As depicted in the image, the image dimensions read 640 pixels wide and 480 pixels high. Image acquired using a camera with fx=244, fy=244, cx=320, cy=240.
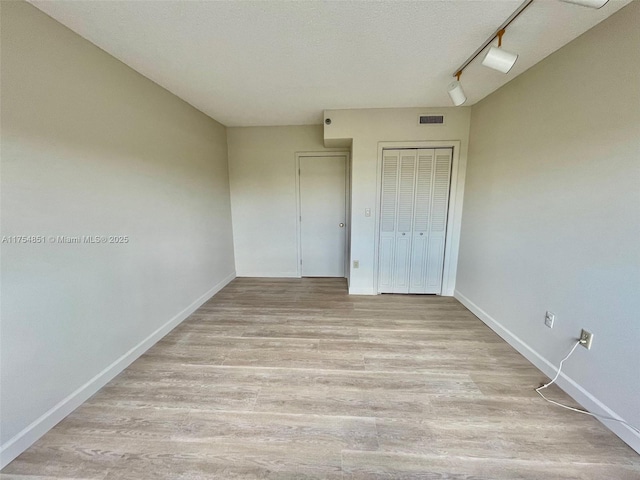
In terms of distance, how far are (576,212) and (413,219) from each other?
165 centimetres

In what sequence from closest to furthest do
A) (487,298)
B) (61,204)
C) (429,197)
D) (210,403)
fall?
(61,204), (210,403), (487,298), (429,197)

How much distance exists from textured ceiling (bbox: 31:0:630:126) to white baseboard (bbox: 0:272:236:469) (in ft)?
7.33

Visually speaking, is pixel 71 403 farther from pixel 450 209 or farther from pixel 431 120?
pixel 431 120

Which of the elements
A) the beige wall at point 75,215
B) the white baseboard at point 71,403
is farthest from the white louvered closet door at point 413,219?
the white baseboard at point 71,403

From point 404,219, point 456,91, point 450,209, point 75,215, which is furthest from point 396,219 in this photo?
point 75,215

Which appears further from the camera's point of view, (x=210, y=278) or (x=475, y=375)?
(x=210, y=278)

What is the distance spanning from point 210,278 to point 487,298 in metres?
3.31

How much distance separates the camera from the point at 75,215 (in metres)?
1.54

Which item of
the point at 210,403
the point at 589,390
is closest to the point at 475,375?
the point at 589,390

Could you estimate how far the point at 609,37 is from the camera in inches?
55.9

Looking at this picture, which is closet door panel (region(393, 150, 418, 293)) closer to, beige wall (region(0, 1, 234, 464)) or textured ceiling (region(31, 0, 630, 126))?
textured ceiling (region(31, 0, 630, 126))

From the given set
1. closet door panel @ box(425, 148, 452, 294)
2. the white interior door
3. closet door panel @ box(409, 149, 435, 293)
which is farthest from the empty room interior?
the white interior door

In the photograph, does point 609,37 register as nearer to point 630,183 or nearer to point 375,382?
point 630,183

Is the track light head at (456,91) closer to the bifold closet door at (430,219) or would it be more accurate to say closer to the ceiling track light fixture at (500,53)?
the ceiling track light fixture at (500,53)
